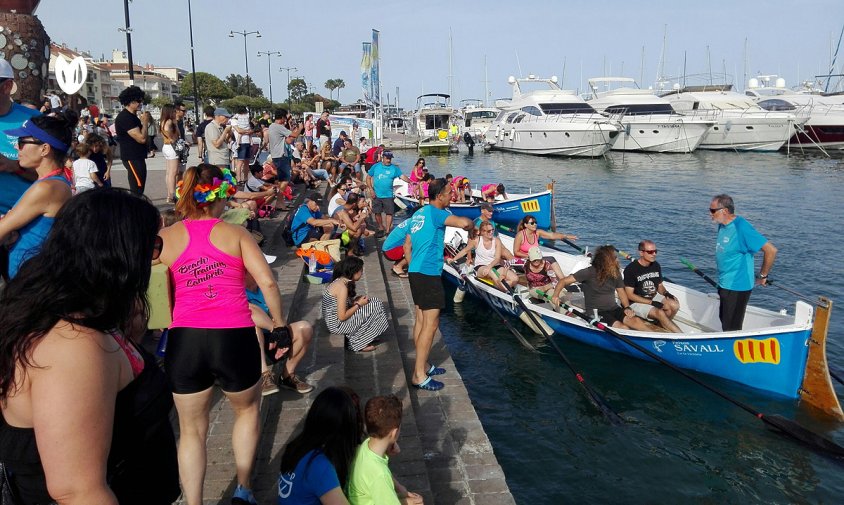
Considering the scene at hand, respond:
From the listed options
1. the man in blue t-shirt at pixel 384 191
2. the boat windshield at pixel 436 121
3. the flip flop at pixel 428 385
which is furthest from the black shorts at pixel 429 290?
the boat windshield at pixel 436 121

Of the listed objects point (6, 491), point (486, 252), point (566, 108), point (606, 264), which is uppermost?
point (566, 108)

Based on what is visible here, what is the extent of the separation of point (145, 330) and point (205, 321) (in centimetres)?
36

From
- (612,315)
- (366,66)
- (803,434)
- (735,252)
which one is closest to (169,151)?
(612,315)

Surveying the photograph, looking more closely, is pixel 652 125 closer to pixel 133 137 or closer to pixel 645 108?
pixel 645 108

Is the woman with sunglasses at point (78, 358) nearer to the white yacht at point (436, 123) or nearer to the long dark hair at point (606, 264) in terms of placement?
the long dark hair at point (606, 264)

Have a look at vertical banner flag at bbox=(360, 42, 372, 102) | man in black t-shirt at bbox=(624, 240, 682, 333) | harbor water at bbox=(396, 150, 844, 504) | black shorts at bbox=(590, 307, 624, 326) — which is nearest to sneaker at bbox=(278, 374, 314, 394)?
harbor water at bbox=(396, 150, 844, 504)

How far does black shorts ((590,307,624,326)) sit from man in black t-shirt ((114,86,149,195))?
20.7ft

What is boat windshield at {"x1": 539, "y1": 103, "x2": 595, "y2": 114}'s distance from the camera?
41.6 meters

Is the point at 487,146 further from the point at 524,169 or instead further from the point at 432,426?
the point at 432,426

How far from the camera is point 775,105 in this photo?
47.6 metres

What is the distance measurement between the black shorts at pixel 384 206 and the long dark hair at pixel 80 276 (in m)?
11.7

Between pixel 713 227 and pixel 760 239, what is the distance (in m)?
13.5

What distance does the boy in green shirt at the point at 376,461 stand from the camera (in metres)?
3.36

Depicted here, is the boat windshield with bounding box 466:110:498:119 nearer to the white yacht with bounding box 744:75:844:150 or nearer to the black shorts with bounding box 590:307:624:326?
the white yacht with bounding box 744:75:844:150
